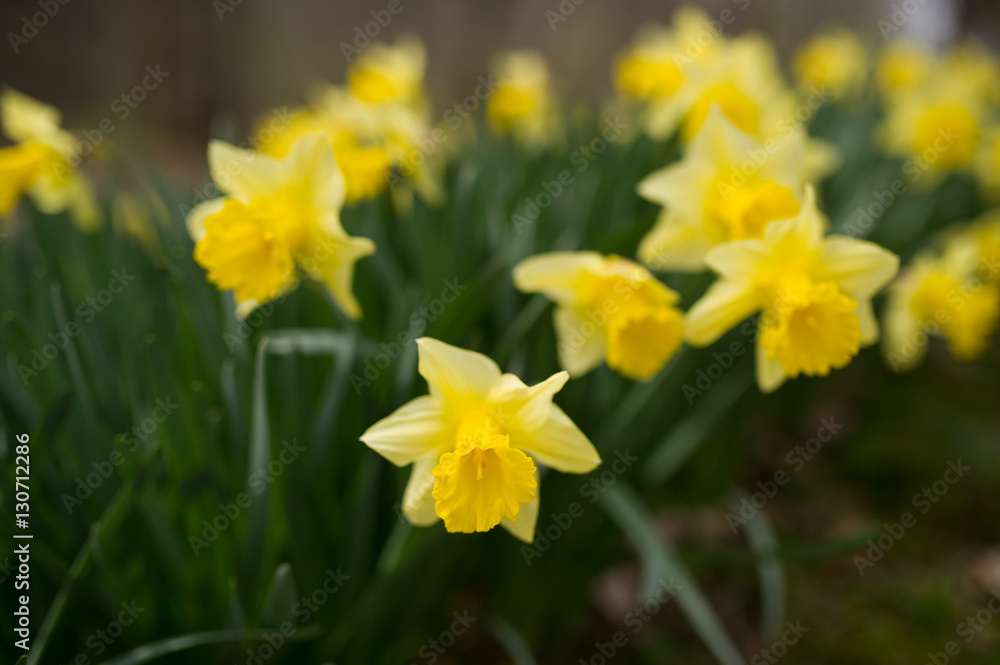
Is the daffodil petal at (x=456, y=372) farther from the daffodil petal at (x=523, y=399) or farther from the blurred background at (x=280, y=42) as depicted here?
the blurred background at (x=280, y=42)

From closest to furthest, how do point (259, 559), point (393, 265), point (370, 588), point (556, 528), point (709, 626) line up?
point (259, 559), point (370, 588), point (709, 626), point (556, 528), point (393, 265)

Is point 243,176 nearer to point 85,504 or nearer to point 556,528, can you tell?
point 85,504

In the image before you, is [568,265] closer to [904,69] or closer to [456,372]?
[456,372]

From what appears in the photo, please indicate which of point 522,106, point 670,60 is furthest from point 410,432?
point 522,106

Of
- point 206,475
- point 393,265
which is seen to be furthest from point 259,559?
point 393,265

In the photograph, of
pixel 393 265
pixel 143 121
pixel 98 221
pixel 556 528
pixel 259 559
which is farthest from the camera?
pixel 143 121

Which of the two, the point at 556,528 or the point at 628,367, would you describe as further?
the point at 556,528

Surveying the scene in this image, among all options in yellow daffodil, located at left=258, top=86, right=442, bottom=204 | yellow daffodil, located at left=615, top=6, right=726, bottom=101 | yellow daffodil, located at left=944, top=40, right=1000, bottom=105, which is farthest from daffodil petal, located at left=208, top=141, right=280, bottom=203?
yellow daffodil, located at left=944, top=40, right=1000, bottom=105
